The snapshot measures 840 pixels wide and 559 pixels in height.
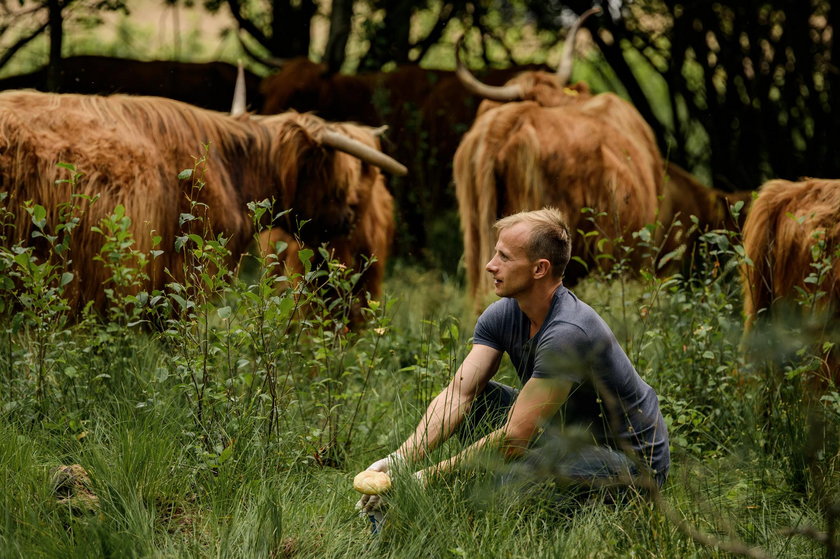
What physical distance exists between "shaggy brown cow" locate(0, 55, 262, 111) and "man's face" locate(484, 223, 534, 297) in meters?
5.65

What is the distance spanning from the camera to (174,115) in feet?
16.6

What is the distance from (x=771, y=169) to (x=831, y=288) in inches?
195

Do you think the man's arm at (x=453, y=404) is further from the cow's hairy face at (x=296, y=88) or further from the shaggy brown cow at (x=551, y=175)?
the cow's hairy face at (x=296, y=88)

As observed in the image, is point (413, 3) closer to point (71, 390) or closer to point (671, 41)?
point (671, 41)

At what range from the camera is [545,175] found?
18.8 feet

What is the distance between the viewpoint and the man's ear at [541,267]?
343cm

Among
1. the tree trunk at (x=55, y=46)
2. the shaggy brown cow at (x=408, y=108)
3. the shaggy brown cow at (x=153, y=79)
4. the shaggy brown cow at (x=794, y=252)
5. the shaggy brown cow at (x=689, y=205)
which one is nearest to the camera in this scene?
the shaggy brown cow at (x=794, y=252)

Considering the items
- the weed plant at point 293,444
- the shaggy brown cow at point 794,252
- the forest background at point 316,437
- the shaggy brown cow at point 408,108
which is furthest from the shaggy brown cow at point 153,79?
the shaggy brown cow at point 794,252

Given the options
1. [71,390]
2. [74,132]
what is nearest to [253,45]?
[74,132]

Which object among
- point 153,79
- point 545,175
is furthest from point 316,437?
point 153,79

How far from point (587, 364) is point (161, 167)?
2572 mm

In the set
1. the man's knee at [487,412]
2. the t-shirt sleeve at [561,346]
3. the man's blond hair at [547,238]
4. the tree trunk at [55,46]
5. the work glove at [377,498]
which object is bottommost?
the work glove at [377,498]

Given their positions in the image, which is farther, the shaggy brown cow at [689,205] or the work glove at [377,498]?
the shaggy brown cow at [689,205]

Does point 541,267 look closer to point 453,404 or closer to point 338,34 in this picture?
point 453,404
